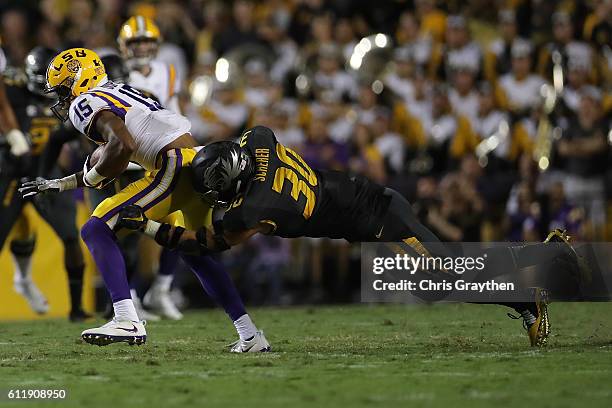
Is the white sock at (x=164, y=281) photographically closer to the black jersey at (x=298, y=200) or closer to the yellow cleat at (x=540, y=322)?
the black jersey at (x=298, y=200)

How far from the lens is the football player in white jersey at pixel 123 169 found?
262 inches

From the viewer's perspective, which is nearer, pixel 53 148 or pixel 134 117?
pixel 134 117

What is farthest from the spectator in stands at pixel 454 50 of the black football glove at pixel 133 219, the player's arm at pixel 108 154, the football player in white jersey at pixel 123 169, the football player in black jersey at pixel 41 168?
the black football glove at pixel 133 219

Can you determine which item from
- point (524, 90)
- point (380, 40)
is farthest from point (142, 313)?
point (380, 40)

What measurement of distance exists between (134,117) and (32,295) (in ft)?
12.8

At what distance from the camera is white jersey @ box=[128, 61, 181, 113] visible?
9.42 m

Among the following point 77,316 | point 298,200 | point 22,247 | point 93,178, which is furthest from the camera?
point 22,247

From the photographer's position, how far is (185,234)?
21.0 ft

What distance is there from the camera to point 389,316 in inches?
386

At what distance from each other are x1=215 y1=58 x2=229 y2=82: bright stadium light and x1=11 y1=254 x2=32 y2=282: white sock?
195 inches

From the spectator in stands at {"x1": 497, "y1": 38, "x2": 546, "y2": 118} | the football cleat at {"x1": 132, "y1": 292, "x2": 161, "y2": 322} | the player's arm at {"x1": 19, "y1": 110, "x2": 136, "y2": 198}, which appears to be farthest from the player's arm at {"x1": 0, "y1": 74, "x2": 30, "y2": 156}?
the spectator in stands at {"x1": 497, "y1": 38, "x2": 546, "y2": 118}

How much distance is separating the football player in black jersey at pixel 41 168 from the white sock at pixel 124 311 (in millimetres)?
2867

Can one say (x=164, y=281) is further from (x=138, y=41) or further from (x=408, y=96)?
(x=408, y=96)

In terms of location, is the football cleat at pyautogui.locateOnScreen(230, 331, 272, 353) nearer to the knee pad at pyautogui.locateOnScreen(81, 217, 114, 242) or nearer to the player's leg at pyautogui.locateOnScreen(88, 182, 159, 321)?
the knee pad at pyautogui.locateOnScreen(81, 217, 114, 242)
